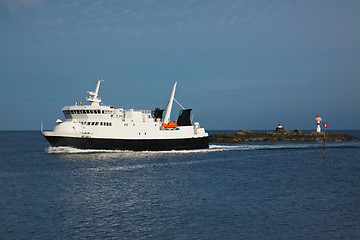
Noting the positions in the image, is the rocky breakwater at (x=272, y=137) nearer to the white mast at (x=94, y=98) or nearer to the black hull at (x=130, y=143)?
the black hull at (x=130, y=143)

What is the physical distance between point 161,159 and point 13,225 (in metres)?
31.2

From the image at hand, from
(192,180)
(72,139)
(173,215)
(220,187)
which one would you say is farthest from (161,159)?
(173,215)

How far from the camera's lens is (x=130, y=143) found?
51969mm

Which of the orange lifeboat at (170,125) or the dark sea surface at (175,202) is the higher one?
the orange lifeboat at (170,125)

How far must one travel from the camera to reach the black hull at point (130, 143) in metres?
47.8

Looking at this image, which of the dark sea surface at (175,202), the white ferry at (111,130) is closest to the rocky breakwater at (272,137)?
the white ferry at (111,130)

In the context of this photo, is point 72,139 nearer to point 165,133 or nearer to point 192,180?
point 165,133

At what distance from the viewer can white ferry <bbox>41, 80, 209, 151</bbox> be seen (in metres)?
48.0

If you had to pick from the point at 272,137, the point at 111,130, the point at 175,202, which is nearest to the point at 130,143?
the point at 111,130

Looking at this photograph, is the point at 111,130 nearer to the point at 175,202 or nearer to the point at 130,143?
the point at 130,143

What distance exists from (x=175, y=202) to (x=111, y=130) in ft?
94.4

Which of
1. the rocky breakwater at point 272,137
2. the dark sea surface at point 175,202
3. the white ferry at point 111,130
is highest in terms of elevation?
the white ferry at point 111,130

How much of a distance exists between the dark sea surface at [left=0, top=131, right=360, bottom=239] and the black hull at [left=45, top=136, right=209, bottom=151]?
8656 millimetres

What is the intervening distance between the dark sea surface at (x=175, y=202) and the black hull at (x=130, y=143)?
866cm
